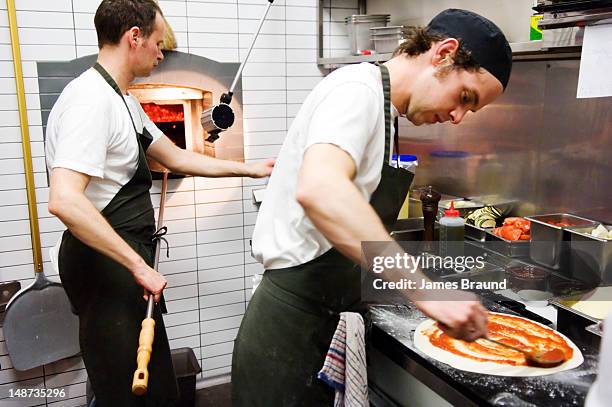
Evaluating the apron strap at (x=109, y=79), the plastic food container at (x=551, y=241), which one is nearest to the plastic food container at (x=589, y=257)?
the plastic food container at (x=551, y=241)

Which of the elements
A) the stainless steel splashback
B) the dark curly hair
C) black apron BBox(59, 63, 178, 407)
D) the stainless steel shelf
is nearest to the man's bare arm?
black apron BBox(59, 63, 178, 407)

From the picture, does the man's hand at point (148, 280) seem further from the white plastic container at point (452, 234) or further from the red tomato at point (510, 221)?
the red tomato at point (510, 221)

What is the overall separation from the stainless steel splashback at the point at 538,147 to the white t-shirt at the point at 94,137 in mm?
1442

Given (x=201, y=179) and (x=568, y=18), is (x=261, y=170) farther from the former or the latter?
(x=568, y=18)

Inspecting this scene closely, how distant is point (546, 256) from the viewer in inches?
74.2

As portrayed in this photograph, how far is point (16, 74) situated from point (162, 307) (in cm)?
117

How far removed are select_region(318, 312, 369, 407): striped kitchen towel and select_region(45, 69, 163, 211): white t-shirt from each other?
934 mm

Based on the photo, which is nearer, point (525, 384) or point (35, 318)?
point (525, 384)

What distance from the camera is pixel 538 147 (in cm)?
216

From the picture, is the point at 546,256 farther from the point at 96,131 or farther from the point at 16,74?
the point at 16,74

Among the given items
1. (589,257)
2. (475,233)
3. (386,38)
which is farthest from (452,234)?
(386,38)

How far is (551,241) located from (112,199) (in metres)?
1.51

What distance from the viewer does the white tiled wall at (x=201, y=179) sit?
243 cm

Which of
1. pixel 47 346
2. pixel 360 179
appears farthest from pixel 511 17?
pixel 47 346
